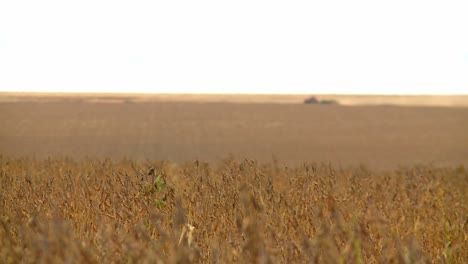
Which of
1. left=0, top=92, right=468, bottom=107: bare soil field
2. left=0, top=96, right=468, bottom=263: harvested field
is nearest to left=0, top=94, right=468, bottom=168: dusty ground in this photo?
left=0, top=96, right=468, bottom=263: harvested field

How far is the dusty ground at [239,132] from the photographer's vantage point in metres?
19.1

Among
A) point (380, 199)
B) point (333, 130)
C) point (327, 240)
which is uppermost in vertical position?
point (327, 240)

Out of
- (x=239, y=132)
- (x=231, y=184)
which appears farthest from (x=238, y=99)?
(x=231, y=184)

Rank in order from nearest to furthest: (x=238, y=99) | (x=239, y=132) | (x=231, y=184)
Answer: (x=231, y=184)
(x=239, y=132)
(x=238, y=99)

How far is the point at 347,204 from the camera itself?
540 cm

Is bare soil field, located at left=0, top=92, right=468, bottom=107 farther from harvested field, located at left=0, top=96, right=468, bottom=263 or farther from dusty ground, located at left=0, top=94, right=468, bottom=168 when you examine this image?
harvested field, located at left=0, top=96, right=468, bottom=263

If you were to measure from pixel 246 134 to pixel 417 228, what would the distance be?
20.8m

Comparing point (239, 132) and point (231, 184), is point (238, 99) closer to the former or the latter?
point (239, 132)

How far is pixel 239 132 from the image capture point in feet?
86.6

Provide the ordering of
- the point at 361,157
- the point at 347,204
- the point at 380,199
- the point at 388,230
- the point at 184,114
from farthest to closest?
the point at 184,114 < the point at 361,157 < the point at 380,199 < the point at 347,204 < the point at 388,230

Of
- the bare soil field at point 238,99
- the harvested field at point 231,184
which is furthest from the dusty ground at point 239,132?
the bare soil field at point 238,99

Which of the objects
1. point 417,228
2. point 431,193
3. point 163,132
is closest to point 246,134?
point 163,132

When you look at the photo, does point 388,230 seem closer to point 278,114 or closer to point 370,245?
point 370,245

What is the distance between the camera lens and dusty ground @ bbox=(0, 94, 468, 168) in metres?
19.1
